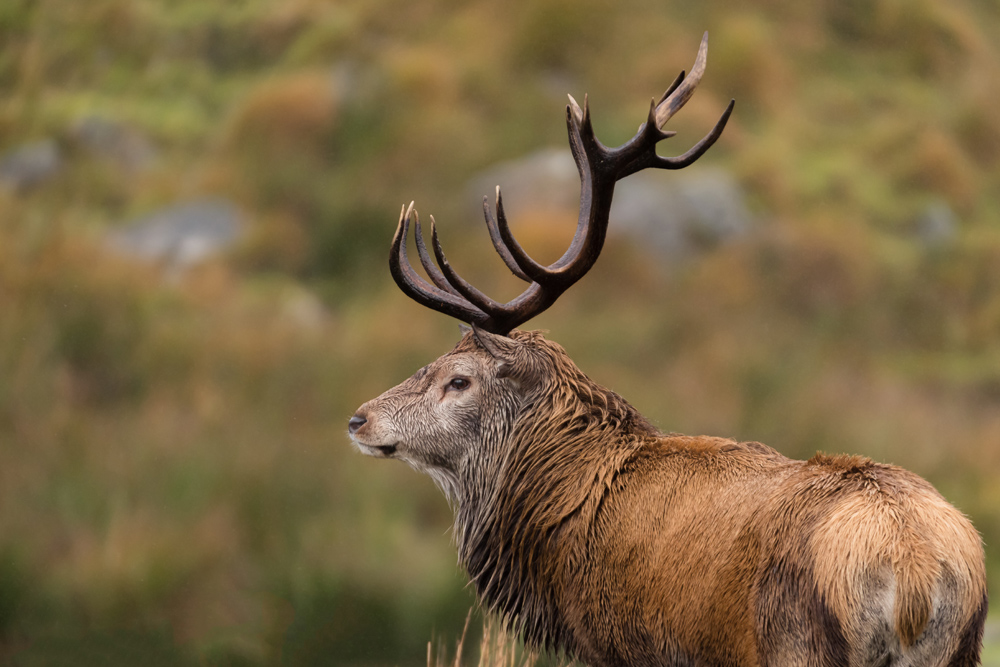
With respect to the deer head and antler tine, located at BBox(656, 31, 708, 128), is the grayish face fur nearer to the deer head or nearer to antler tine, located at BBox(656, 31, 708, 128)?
the deer head

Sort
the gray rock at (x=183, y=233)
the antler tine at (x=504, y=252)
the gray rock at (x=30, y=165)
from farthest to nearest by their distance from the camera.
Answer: the gray rock at (x=30, y=165), the gray rock at (x=183, y=233), the antler tine at (x=504, y=252)

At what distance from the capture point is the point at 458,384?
5.75m

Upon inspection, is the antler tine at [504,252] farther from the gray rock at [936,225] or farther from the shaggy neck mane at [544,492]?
the gray rock at [936,225]

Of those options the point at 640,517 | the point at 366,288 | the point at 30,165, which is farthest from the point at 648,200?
the point at 640,517

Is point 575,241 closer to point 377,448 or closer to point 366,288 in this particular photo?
point 377,448

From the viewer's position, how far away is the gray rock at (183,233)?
46.9 ft

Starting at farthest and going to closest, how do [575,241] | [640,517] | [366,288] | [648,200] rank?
[648,200], [366,288], [575,241], [640,517]

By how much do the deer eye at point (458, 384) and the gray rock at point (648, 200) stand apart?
857cm

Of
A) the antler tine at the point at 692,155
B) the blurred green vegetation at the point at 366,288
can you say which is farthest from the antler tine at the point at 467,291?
the blurred green vegetation at the point at 366,288

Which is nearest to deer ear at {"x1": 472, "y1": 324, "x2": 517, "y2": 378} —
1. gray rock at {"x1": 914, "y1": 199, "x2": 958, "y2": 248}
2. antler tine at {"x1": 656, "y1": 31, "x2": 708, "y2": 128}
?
antler tine at {"x1": 656, "y1": 31, "x2": 708, "y2": 128}

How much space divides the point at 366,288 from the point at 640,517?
968 centimetres

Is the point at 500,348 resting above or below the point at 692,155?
below

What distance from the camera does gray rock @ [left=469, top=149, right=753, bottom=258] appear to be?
14.4 meters

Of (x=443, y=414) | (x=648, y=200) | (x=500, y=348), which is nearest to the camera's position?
(x=500, y=348)
